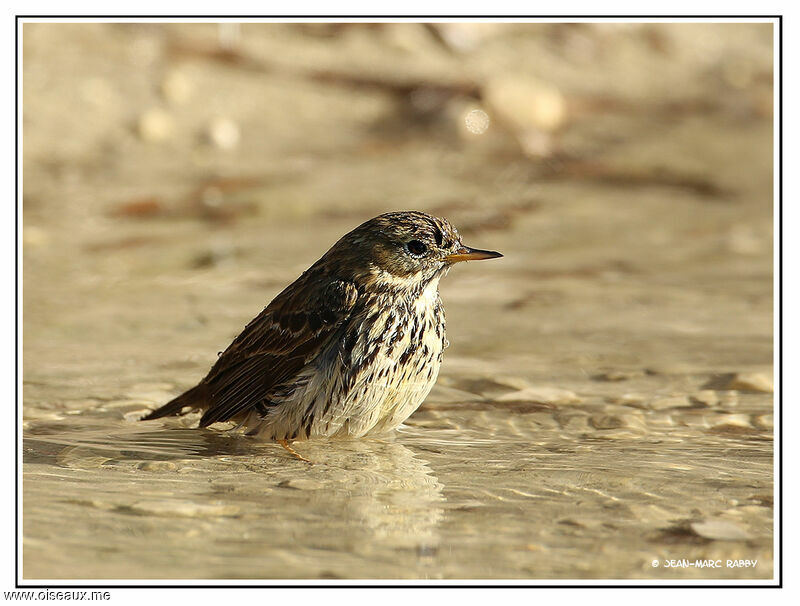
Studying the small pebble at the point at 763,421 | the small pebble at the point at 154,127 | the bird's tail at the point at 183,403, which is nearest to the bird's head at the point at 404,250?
the bird's tail at the point at 183,403

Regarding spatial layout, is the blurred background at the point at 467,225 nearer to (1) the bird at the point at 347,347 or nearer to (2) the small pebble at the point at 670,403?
(2) the small pebble at the point at 670,403

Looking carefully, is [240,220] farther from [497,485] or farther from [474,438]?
[497,485]

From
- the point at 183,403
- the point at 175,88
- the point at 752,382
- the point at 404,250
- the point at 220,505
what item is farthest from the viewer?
the point at 175,88

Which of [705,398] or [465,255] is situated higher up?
[465,255]

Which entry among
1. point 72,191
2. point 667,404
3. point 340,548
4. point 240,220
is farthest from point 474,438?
point 72,191

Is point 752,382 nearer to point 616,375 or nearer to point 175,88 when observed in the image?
point 616,375

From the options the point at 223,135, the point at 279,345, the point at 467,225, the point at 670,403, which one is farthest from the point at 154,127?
the point at 670,403

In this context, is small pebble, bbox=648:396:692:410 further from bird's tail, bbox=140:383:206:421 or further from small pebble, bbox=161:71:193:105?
small pebble, bbox=161:71:193:105
